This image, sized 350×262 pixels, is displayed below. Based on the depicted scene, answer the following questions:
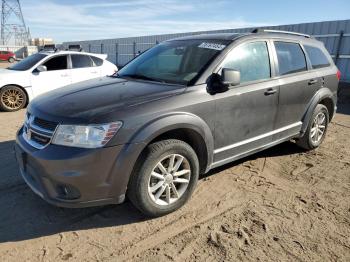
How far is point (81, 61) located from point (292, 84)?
6950 mm

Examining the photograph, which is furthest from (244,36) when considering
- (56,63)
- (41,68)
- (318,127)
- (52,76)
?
(56,63)

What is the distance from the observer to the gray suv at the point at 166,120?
10.00ft

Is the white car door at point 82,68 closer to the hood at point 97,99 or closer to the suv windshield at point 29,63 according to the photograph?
the suv windshield at point 29,63

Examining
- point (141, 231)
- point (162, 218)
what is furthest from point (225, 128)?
point (141, 231)

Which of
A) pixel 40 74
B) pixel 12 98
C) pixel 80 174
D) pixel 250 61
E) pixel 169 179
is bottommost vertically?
pixel 12 98

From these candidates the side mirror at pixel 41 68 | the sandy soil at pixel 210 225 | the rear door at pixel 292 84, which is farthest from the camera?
the side mirror at pixel 41 68

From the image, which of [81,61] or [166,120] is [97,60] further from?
[166,120]

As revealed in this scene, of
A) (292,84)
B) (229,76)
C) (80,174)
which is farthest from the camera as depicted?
(292,84)

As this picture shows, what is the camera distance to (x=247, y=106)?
4121 millimetres

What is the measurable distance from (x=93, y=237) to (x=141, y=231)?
445 mm

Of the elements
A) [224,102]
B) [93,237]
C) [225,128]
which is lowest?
[93,237]

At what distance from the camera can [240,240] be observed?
3.15 meters

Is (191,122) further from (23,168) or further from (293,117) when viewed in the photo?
(293,117)

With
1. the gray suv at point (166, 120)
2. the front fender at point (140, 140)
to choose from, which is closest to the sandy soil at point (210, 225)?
the gray suv at point (166, 120)
